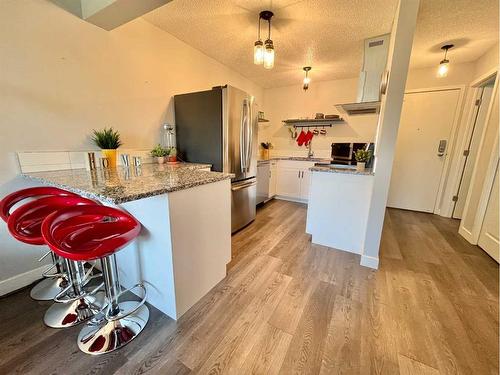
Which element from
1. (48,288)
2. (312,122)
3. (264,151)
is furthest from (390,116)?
(48,288)

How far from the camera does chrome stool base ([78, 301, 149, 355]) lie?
3.74 ft

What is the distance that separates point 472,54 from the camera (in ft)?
9.10

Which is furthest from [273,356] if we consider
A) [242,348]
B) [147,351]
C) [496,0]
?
[496,0]

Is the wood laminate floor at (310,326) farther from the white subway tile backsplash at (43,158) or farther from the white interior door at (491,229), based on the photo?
the white subway tile backsplash at (43,158)

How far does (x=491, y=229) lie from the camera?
2230 mm

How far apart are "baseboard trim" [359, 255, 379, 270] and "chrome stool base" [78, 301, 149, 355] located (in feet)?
6.32

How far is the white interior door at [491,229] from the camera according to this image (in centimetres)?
213

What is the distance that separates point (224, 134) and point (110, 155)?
111 cm

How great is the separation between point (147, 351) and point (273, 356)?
0.71 meters

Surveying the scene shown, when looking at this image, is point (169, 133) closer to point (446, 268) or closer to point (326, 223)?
point (326, 223)

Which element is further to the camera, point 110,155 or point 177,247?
point 110,155

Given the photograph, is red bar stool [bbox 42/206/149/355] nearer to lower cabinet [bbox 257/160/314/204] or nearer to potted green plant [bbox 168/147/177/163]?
potted green plant [bbox 168/147/177/163]

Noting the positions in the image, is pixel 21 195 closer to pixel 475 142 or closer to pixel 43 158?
pixel 43 158

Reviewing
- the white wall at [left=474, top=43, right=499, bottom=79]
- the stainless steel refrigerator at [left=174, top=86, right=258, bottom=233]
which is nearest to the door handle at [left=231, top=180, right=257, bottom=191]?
the stainless steel refrigerator at [left=174, top=86, right=258, bottom=233]
